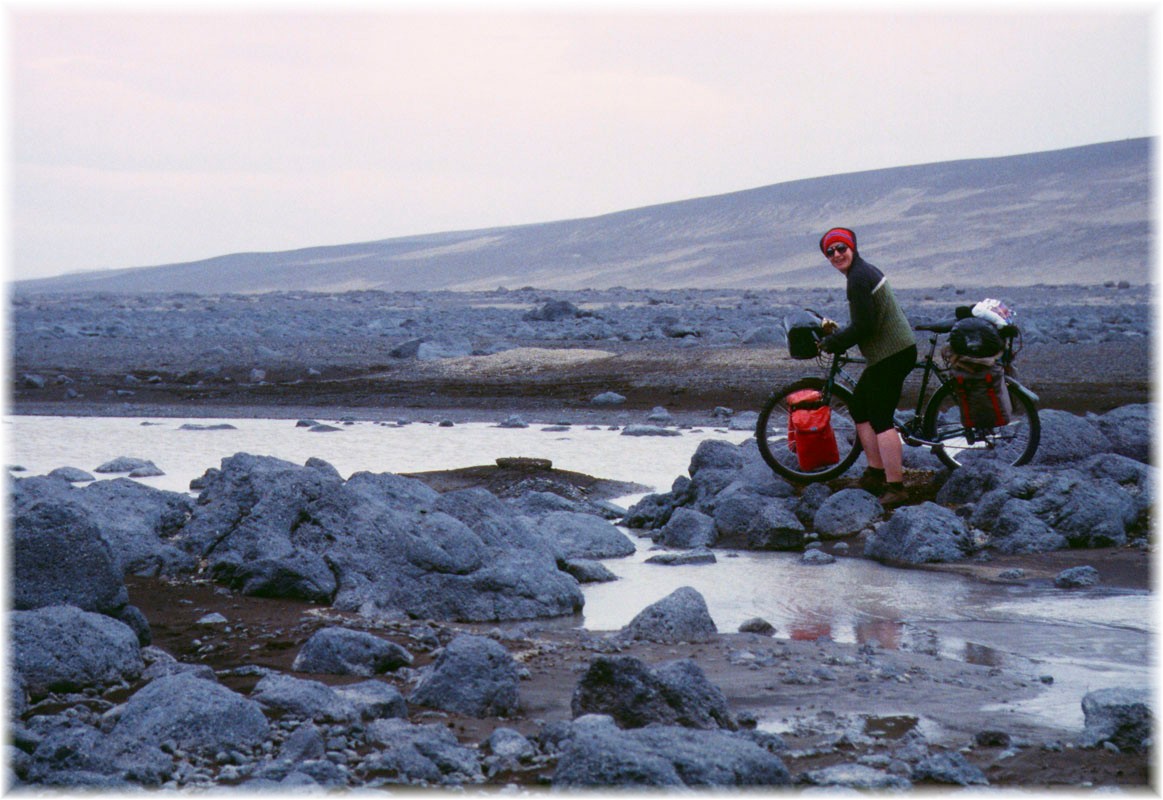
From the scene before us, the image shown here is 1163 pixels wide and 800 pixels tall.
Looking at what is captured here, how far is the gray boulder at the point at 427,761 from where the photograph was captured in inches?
164

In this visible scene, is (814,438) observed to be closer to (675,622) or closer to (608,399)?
(675,622)

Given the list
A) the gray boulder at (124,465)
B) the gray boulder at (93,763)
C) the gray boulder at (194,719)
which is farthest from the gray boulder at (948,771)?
the gray boulder at (124,465)

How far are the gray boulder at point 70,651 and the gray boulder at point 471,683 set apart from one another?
1163 millimetres

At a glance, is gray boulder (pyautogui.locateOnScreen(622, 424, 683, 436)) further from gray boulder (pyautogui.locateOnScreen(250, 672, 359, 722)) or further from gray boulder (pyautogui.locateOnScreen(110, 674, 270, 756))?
gray boulder (pyautogui.locateOnScreen(110, 674, 270, 756))

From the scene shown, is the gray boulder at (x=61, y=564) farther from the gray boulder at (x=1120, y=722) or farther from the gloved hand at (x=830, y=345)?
the gloved hand at (x=830, y=345)

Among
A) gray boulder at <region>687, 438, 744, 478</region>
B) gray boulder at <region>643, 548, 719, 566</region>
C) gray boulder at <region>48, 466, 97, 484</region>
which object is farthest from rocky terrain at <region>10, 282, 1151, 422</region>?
gray boulder at <region>643, 548, 719, 566</region>

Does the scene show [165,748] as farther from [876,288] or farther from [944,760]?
[876,288]

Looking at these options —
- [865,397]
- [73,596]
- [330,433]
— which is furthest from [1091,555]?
[330,433]

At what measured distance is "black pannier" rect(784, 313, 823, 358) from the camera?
912 centimetres

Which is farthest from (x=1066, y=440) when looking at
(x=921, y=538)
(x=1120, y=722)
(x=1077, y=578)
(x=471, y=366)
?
(x=471, y=366)

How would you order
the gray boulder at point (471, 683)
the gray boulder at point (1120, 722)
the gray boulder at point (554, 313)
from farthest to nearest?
the gray boulder at point (554, 313)
the gray boulder at point (471, 683)
the gray boulder at point (1120, 722)

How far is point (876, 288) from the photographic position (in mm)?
8562

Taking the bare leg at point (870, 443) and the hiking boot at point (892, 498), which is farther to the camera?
the hiking boot at point (892, 498)

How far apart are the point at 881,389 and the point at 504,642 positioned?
12.2 ft
